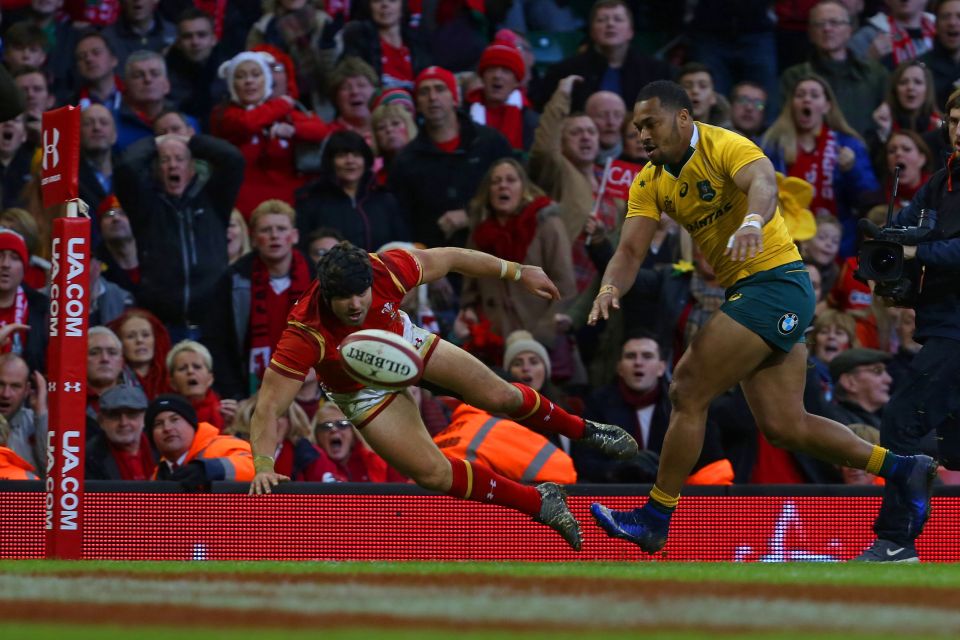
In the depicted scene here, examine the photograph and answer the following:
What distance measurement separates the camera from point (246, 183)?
13.5 m

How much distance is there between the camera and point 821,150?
45.0ft

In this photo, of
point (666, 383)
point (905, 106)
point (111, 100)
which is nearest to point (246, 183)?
point (111, 100)

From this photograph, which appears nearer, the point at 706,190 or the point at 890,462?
the point at 706,190

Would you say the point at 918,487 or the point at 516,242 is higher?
the point at 516,242

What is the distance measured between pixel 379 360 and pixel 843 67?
25.9 feet

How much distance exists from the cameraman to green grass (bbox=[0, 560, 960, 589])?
0.27 metres

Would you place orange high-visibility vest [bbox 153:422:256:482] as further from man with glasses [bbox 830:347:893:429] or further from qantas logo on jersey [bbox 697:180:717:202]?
man with glasses [bbox 830:347:893:429]

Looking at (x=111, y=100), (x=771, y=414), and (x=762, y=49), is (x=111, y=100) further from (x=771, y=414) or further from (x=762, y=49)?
(x=771, y=414)

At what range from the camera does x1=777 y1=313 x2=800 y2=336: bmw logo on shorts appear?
840cm

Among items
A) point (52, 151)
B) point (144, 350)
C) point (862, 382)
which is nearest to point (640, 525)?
point (862, 382)

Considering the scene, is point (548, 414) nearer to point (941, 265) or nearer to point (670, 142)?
point (670, 142)

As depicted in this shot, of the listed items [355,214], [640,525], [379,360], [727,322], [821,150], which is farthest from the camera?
[821,150]

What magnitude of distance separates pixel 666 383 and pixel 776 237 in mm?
3112

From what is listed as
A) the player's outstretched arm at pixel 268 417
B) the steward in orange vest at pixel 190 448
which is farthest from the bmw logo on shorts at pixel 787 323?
the steward in orange vest at pixel 190 448
